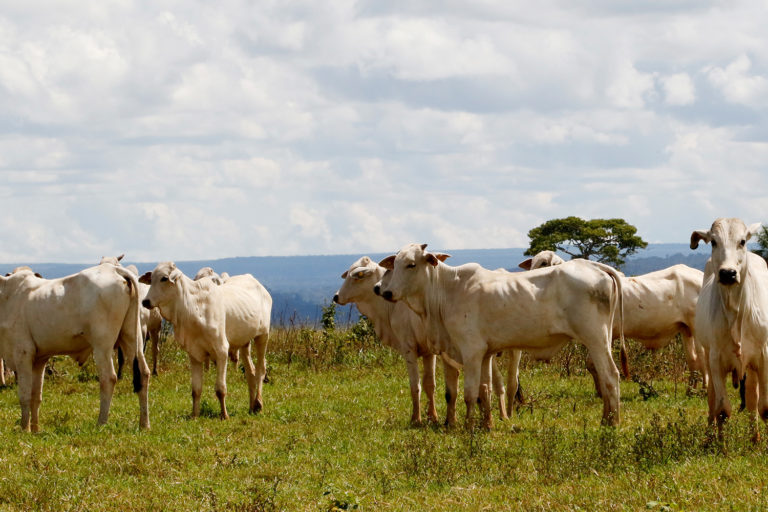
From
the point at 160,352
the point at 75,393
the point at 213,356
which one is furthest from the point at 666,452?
the point at 160,352

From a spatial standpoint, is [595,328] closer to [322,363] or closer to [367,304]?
[367,304]

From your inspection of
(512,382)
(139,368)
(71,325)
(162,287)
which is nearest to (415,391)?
(512,382)

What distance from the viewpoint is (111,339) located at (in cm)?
1323

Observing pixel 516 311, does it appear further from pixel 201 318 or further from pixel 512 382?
pixel 201 318

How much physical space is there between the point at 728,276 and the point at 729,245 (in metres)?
0.43

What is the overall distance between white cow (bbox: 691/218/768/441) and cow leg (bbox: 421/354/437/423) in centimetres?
440

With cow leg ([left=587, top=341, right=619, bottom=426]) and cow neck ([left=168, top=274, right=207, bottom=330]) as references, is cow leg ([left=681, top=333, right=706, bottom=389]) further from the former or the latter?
cow neck ([left=168, top=274, right=207, bottom=330])

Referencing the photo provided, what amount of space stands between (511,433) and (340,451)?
238 cm

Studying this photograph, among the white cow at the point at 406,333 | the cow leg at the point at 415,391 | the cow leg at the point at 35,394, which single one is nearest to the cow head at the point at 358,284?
the white cow at the point at 406,333

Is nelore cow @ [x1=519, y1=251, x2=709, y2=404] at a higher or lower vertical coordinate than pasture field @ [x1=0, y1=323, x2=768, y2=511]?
higher

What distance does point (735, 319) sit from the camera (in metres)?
10.7

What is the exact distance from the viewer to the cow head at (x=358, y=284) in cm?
1523

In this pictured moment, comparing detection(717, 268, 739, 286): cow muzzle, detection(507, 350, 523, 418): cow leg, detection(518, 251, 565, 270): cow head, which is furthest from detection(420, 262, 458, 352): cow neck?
detection(717, 268, 739, 286): cow muzzle

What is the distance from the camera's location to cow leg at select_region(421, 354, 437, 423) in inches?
561
